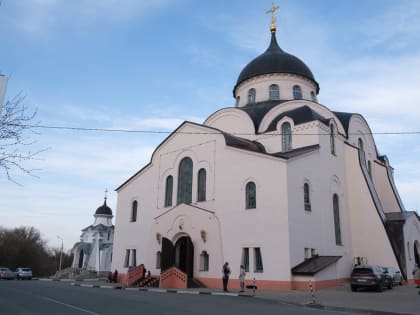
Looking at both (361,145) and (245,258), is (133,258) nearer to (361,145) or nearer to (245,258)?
(245,258)

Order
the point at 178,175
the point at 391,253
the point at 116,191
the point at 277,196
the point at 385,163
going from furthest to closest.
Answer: the point at 385,163
the point at 116,191
the point at 178,175
the point at 391,253
the point at 277,196

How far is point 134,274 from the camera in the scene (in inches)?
948

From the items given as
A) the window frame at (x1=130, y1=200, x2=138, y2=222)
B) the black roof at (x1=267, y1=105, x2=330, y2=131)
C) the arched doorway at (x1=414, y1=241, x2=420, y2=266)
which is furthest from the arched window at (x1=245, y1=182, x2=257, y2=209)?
the arched doorway at (x1=414, y1=241, x2=420, y2=266)

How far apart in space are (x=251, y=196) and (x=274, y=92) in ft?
39.8

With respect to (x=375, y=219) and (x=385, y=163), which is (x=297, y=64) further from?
(x=375, y=219)

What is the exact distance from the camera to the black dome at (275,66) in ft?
102

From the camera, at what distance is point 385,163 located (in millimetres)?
31500

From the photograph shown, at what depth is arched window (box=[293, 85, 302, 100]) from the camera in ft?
101

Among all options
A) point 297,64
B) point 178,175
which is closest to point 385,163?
point 297,64

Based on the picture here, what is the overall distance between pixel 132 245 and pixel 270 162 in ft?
39.6

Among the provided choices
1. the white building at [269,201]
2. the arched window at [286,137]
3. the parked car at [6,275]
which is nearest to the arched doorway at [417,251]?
the white building at [269,201]

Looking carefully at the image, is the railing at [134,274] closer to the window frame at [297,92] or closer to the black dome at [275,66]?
the black dome at [275,66]

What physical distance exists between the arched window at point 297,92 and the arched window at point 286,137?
5998mm

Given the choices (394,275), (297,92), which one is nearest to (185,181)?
(297,92)
